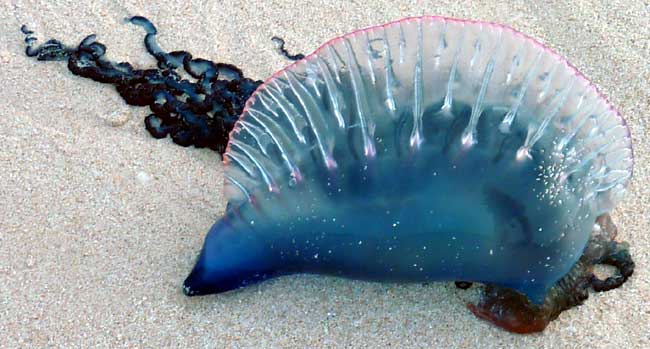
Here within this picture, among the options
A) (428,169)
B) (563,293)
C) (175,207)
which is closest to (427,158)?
(428,169)

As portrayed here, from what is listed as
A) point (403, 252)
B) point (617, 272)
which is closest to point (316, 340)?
point (403, 252)

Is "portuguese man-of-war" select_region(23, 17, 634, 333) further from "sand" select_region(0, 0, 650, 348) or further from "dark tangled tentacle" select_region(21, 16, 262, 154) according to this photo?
"dark tangled tentacle" select_region(21, 16, 262, 154)

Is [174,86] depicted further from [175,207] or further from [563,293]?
[563,293]

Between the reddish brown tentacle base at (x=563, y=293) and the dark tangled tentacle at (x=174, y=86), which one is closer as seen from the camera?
the reddish brown tentacle base at (x=563, y=293)

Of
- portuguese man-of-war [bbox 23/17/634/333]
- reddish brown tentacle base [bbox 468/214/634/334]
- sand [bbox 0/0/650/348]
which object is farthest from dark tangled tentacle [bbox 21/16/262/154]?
reddish brown tentacle base [bbox 468/214/634/334]

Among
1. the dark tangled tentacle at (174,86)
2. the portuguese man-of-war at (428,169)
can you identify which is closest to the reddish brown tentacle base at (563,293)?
the portuguese man-of-war at (428,169)

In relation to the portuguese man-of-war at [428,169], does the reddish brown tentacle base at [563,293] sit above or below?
below

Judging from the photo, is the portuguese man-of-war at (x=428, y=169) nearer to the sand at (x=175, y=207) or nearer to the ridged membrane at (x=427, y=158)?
the ridged membrane at (x=427, y=158)
